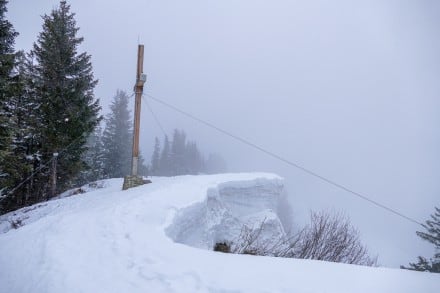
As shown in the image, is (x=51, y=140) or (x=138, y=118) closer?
(x=138, y=118)

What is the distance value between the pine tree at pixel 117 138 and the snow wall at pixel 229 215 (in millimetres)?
20395

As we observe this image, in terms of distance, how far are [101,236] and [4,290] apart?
144cm

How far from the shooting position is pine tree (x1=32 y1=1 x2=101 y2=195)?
14625 mm

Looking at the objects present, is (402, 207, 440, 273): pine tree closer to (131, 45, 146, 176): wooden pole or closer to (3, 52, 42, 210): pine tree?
(131, 45, 146, 176): wooden pole

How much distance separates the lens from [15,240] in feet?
18.1

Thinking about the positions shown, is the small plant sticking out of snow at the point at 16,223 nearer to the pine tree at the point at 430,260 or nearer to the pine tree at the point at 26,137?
the pine tree at the point at 26,137

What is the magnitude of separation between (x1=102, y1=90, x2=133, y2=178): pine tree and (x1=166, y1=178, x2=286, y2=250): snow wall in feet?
66.9

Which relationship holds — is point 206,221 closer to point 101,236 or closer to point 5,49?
point 101,236

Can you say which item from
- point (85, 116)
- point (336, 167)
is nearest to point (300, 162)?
point (336, 167)

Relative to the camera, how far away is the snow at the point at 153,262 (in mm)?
3004

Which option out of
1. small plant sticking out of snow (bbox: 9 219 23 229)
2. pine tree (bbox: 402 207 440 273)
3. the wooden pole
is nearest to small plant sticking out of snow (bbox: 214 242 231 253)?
the wooden pole

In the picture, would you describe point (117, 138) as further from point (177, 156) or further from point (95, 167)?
point (177, 156)

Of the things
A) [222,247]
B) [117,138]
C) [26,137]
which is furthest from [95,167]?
[222,247]

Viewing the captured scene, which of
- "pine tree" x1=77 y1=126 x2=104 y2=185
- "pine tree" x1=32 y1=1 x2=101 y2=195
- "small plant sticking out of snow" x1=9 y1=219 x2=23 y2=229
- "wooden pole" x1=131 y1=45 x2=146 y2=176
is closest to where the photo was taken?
"small plant sticking out of snow" x1=9 y1=219 x2=23 y2=229
